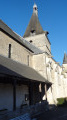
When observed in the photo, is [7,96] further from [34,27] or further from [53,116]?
[34,27]

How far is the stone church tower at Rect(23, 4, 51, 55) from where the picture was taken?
3034 cm

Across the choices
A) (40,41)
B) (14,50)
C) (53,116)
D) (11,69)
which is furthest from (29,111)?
(40,41)

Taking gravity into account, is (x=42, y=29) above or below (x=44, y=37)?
above

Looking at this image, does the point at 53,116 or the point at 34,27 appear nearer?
the point at 53,116

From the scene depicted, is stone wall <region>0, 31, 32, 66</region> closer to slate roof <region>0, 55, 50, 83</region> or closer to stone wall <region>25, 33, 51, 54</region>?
slate roof <region>0, 55, 50, 83</region>

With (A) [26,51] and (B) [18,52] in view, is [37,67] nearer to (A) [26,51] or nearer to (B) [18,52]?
(A) [26,51]

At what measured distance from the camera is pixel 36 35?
3134cm

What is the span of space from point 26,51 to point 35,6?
2654 centimetres

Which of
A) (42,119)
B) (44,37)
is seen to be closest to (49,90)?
(42,119)

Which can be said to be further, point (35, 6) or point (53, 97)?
point (35, 6)

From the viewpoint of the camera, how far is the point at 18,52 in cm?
1542

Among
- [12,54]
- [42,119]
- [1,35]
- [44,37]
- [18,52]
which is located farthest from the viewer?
[44,37]

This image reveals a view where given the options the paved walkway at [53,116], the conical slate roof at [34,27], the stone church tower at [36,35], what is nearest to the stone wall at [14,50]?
the paved walkway at [53,116]

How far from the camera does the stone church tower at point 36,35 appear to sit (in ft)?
99.6
